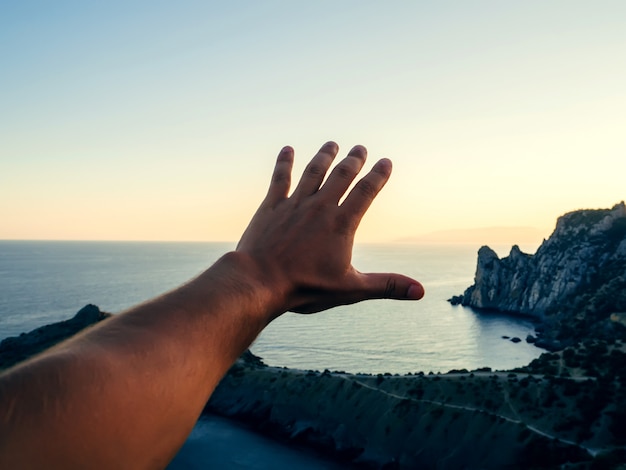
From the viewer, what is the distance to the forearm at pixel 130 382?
1842 millimetres

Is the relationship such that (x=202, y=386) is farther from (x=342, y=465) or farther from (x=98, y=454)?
(x=342, y=465)

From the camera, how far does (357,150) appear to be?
3717mm

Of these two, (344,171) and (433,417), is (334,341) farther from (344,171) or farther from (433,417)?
(344,171)

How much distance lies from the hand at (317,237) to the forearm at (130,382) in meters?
0.51

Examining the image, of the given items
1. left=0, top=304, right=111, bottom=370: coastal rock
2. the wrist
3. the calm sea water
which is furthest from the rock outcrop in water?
Result: the wrist

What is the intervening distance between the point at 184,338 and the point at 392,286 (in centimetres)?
185

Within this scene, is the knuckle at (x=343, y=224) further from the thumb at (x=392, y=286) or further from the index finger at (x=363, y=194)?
the thumb at (x=392, y=286)

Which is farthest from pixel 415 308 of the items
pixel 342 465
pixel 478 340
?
pixel 342 465

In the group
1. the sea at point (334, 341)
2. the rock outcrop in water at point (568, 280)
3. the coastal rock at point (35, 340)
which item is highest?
the rock outcrop in water at point (568, 280)

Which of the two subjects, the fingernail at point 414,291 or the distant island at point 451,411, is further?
the distant island at point 451,411

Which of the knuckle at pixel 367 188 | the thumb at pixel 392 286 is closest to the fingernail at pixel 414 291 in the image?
the thumb at pixel 392 286

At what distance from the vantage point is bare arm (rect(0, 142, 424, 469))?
189 cm

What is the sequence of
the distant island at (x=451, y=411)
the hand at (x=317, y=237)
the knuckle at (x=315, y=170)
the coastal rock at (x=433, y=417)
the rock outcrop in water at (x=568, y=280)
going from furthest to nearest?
the rock outcrop in water at (x=568, y=280) < the coastal rock at (x=433, y=417) < the distant island at (x=451, y=411) < the knuckle at (x=315, y=170) < the hand at (x=317, y=237)

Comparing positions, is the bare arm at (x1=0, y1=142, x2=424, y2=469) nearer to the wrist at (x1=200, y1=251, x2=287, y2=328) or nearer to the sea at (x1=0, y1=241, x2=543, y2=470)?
the wrist at (x1=200, y1=251, x2=287, y2=328)
